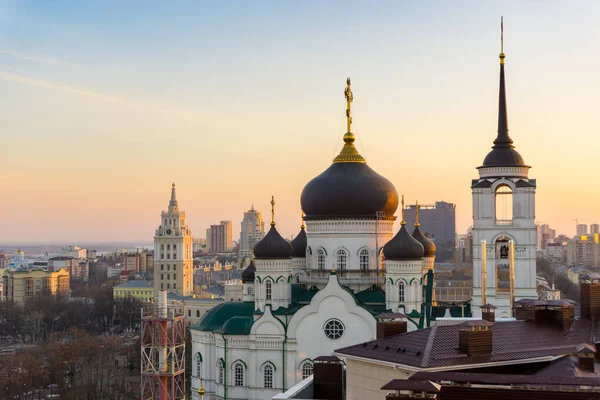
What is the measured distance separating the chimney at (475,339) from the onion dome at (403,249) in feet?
57.4

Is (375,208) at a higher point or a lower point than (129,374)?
higher

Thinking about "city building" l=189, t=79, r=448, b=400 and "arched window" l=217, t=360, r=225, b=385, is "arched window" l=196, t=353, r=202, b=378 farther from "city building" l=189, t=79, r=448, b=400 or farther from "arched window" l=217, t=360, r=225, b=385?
"arched window" l=217, t=360, r=225, b=385

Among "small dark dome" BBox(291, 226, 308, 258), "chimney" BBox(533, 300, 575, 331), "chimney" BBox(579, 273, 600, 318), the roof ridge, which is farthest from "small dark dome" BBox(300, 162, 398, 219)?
the roof ridge

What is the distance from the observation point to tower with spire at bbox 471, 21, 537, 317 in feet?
116

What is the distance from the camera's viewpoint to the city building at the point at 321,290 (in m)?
34.8

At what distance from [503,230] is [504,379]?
22.1m

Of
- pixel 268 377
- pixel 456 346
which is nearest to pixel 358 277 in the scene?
pixel 268 377

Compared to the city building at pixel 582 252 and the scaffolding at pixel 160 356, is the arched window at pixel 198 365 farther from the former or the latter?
the city building at pixel 582 252

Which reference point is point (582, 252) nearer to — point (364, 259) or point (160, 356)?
point (364, 259)

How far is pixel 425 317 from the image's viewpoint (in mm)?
34438

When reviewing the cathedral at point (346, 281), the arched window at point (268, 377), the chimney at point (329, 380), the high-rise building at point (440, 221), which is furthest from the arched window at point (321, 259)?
the high-rise building at point (440, 221)

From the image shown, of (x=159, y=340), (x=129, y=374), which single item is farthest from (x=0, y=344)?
(x=159, y=340)

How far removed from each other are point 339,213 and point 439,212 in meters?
128

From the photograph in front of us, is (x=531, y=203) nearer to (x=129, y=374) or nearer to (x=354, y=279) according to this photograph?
(x=354, y=279)
